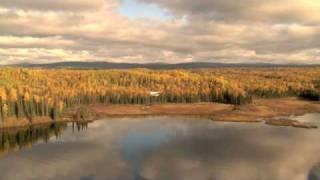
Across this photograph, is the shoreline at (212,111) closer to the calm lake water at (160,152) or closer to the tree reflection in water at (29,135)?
the tree reflection in water at (29,135)

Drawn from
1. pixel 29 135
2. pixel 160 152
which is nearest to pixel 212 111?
pixel 29 135

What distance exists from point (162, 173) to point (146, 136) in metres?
37.9

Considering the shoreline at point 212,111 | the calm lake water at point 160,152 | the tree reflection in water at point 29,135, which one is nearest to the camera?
the calm lake water at point 160,152

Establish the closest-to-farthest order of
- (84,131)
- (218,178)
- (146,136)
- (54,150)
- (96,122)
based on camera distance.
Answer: (218,178) < (54,150) < (146,136) < (84,131) < (96,122)

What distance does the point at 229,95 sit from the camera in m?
195

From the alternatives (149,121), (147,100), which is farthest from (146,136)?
(147,100)

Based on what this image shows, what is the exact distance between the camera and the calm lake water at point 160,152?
7138 centimetres

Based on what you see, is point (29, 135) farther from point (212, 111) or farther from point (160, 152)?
point (212, 111)

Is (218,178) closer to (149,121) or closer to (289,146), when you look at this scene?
(289,146)

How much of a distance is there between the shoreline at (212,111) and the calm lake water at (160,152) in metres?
8.55

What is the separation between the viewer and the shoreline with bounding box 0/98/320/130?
134 metres

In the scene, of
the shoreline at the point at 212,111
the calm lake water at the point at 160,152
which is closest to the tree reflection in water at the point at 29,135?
the calm lake water at the point at 160,152

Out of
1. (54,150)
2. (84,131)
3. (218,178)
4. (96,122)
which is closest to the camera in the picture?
(218,178)

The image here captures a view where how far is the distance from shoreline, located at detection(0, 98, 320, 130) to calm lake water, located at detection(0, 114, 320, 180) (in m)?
8.55
